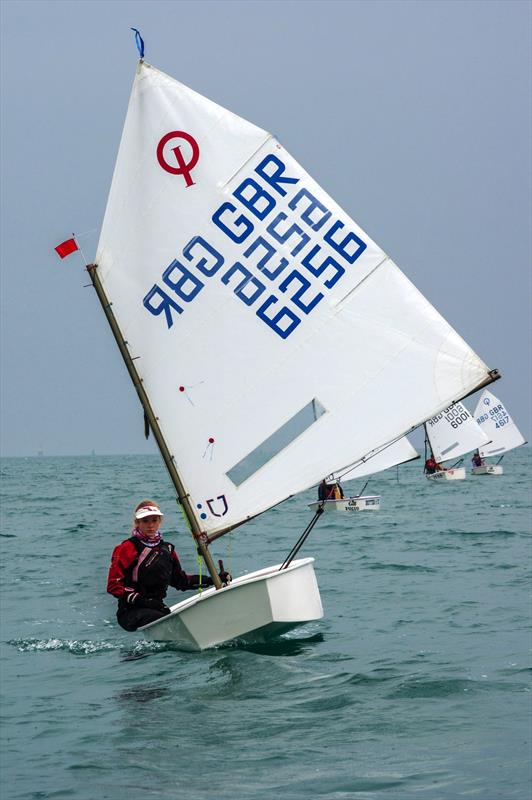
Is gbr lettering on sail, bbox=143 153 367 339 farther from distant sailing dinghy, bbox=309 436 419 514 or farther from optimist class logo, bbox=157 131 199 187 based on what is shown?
distant sailing dinghy, bbox=309 436 419 514

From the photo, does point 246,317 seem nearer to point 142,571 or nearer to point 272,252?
point 272,252

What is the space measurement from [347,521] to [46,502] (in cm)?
1637

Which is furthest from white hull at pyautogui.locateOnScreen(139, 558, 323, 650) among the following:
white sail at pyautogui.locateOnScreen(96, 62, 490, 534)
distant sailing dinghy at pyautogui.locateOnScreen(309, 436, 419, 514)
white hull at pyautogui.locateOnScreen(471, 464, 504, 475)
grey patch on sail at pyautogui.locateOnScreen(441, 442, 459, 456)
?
white hull at pyautogui.locateOnScreen(471, 464, 504, 475)

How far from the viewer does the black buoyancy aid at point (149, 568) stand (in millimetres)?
10336

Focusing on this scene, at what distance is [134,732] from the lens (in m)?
8.13

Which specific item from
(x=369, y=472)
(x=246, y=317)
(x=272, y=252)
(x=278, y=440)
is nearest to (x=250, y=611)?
(x=278, y=440)

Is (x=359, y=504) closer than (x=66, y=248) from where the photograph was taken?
No

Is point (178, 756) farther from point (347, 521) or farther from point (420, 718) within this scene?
point (347, 521)

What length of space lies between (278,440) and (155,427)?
113 cm

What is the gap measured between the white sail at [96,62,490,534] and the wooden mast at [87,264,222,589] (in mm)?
63

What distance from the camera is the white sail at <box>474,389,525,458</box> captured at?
59562 mm

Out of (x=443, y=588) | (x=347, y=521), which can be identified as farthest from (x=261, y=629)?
(x=347, y=521)

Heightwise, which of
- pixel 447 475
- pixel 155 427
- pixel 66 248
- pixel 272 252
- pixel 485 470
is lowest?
pixel 155 427

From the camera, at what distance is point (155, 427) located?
1035cm
